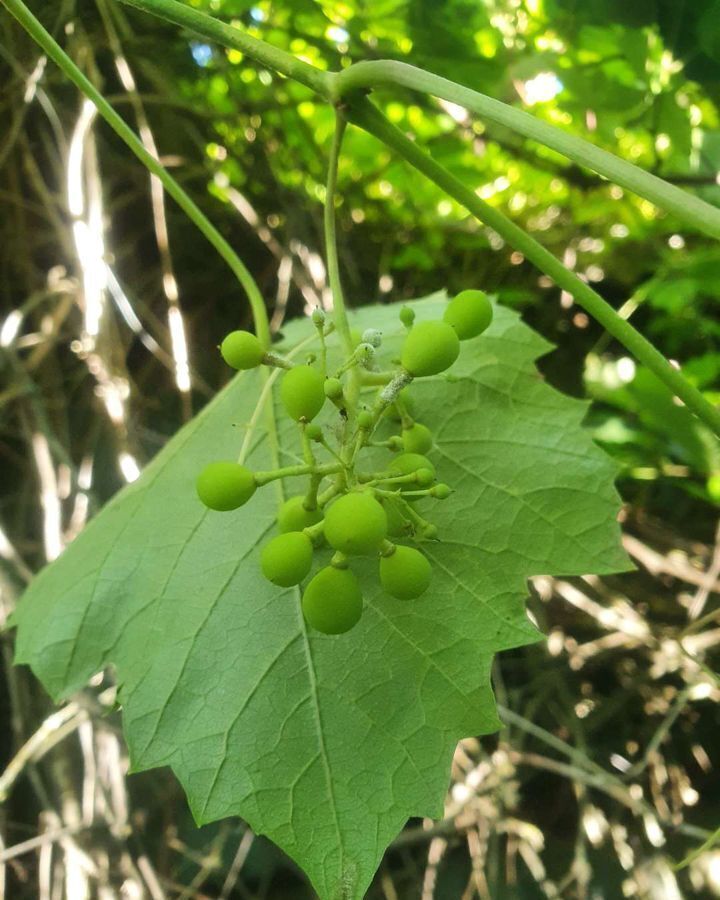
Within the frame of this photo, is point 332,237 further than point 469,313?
Yes

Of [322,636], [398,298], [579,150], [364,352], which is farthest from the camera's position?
[398,298]

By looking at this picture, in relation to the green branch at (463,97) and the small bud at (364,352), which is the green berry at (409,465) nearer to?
the small bud at (364,352)

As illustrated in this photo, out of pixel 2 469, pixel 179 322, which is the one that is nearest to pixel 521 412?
pixel 179 322

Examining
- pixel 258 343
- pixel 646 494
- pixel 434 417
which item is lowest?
pixel 646 494

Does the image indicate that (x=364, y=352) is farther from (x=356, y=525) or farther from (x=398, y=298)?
(x=398, y=298)

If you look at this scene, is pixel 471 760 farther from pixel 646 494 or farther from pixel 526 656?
pixel 646 494

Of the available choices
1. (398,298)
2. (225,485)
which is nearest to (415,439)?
(225,485)
